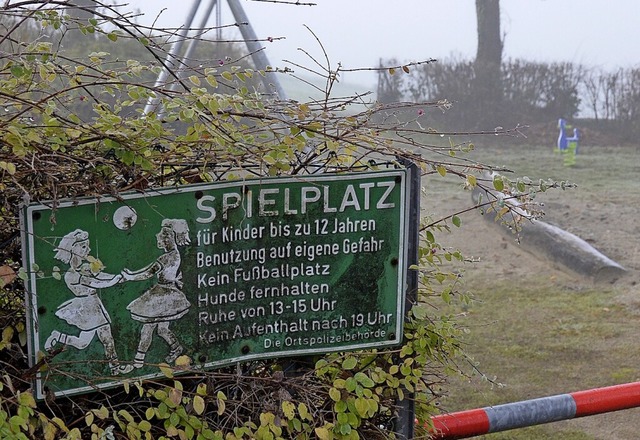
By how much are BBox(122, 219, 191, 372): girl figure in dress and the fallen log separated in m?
5.81

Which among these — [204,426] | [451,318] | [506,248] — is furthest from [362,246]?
[506,248]

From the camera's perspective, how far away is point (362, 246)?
2.46 meters

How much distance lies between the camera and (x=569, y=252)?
8828 mm

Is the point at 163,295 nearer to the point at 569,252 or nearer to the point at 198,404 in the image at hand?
the point at 198,404

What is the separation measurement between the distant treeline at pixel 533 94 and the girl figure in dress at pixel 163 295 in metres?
18.2

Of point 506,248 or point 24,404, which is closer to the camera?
point 24,404

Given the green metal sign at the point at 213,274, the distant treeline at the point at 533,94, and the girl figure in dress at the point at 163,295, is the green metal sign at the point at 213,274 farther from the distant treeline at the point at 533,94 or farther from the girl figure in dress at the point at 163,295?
the distant treeline at the point at 533,94

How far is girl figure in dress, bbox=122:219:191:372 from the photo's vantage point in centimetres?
226

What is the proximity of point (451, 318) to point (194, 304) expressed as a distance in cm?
80

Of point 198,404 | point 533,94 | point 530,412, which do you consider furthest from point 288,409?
point 533,94

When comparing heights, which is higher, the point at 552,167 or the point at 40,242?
the point at 40,242

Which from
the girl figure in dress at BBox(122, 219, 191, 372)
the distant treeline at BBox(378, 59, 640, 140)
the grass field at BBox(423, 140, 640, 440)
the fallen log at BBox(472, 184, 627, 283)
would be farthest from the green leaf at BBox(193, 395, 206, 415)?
the distant treeline at BBox(378, 59, 640, 140)

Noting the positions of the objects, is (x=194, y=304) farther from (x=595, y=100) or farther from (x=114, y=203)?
(x=595, y=100)

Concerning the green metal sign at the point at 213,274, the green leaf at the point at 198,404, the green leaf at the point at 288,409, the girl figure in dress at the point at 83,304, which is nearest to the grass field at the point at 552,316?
the green metal sign at the point at 213,274
